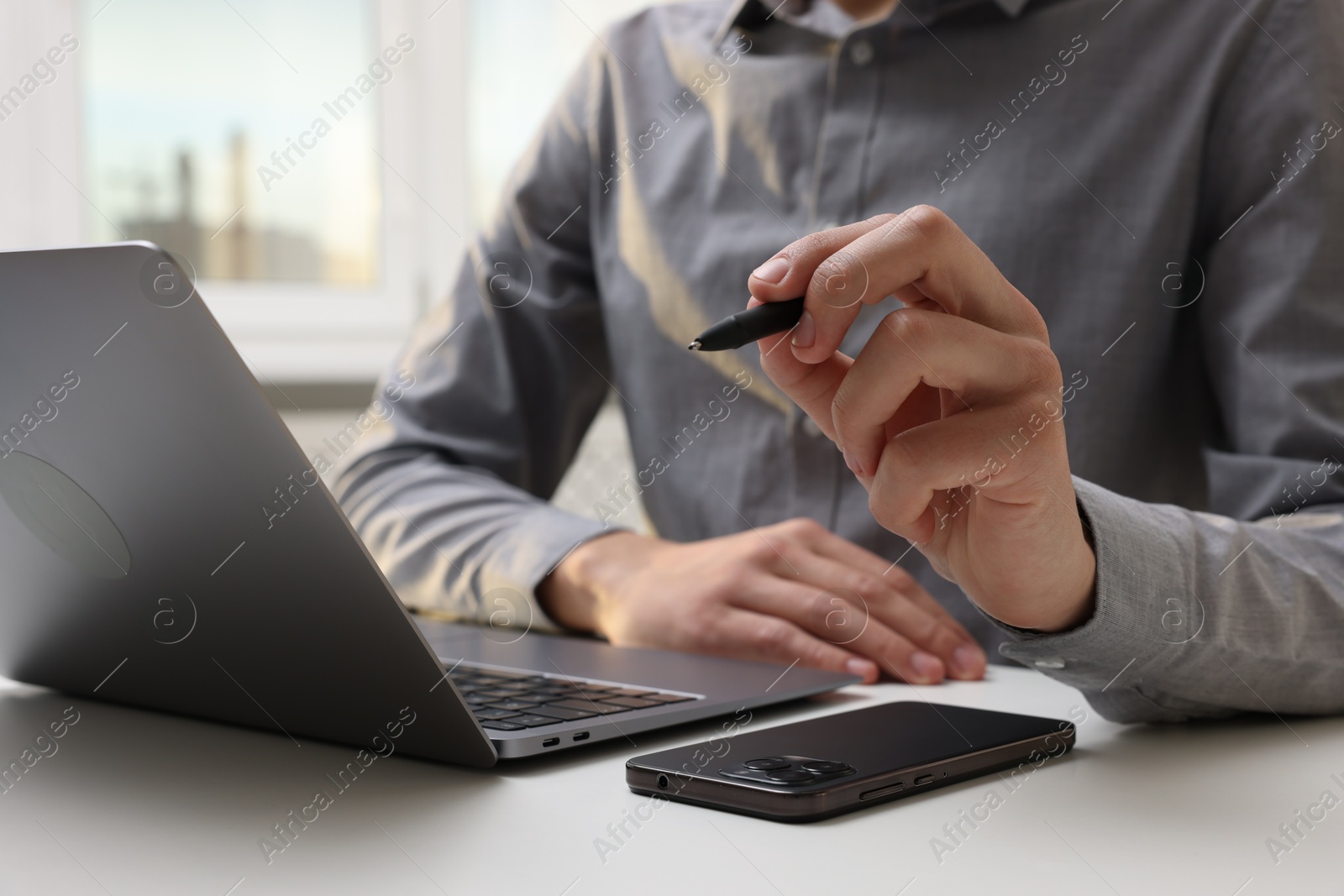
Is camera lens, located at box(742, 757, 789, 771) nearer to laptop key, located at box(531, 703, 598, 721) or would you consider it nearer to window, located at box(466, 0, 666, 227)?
laptop key, located at box(531, 703, 598, 721)

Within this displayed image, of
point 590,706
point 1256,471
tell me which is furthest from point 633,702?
point 1256,471

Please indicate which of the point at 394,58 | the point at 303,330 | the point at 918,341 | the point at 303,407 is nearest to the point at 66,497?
the point at 918,341

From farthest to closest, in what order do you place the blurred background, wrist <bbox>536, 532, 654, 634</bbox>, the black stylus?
the blurred background, wrist <bbox>536, 532, 654, 634</bbox>, the black stylus

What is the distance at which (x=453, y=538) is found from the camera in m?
0.95

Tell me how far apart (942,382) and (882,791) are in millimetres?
172

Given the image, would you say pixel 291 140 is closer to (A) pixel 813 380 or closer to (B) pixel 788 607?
(B) pixel 788 607

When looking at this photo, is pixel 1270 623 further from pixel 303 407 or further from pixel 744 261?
pixel 303 407

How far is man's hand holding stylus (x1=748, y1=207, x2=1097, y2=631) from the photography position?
1.61 feet

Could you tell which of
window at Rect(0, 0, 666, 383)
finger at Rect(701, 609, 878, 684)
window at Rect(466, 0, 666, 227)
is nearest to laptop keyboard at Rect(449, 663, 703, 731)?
finger at Rect(701, 609, 878, 684)

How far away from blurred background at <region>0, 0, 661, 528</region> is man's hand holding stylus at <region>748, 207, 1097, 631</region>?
58.4 inches

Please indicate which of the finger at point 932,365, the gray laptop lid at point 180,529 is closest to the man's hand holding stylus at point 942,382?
the finger at point 932,365

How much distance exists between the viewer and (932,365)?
1.60 ft

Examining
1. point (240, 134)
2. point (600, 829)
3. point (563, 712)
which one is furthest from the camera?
point (240, 134)

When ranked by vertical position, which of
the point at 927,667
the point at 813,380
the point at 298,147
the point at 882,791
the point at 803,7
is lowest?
the point at 298,147
